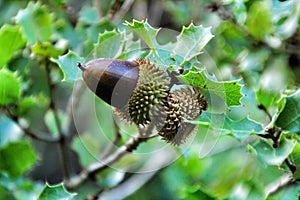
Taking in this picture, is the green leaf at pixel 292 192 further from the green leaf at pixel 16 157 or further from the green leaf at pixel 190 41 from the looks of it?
the green leaf at pixel 16 157

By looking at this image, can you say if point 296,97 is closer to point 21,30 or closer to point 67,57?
point 67,57

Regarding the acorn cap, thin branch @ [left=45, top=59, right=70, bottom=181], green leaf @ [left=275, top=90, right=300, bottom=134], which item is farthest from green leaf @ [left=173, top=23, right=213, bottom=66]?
thin branch @ [left=45, top=59, right=70, bottom=181]

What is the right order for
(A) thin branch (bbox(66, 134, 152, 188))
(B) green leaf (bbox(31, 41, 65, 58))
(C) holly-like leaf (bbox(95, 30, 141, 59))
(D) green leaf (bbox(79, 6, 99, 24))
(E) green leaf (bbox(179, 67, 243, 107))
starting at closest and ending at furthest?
→ (E) green leaf (bbox(179, 67, 243, 107)), (C) holly-like leaf (bbox(95, 30, 141, 59)), (A) thin branch (bbox(66, 134, 152, 188)), (B) green leaf (bbox(31, 41, 65, 58)), (D) green leaf (bbox(79, 6, 99, 24))

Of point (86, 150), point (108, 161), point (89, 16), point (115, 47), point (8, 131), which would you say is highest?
point (115, 47)

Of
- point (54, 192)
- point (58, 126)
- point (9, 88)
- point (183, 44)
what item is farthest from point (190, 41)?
point (58, 126)

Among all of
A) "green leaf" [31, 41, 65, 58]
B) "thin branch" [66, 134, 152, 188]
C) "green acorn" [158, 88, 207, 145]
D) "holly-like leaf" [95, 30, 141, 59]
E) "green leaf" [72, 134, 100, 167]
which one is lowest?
"green leaf" [72, 134, 100, 167]

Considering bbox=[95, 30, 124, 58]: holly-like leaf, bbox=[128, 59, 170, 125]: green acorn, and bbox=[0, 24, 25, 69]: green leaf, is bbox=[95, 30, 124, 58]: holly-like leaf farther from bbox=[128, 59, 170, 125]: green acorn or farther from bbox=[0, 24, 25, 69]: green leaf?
bbox=[0, 24, 25, 69]: green leaf

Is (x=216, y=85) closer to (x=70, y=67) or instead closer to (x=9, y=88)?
(x=70, y=67)
